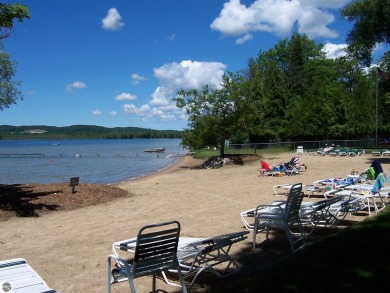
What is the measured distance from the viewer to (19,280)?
3889mm

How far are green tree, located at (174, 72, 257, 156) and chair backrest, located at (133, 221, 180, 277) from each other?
82.3ft

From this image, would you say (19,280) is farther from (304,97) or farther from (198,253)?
(304,97)

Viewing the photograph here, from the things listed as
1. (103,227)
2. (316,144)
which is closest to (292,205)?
(103,227)

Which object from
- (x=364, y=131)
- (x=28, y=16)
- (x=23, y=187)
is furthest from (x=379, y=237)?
(x=364, y=131)

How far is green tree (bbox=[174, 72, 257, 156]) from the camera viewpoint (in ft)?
97.0

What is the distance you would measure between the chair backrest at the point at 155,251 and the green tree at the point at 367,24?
22.7 meters

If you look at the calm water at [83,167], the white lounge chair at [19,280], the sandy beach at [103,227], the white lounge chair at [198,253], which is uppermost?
the white lounge chair at [19,280]

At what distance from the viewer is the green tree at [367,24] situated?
76.6ft

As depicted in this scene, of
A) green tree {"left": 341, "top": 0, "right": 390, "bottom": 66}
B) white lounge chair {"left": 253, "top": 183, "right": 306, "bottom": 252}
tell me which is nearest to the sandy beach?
white lounge chair {"left": 253, "top": 183, "right": 306, "bottom": 252}

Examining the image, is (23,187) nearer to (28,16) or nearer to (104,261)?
(28,16)

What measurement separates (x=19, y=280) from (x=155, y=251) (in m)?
1.32

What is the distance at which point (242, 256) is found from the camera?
6.43 meters

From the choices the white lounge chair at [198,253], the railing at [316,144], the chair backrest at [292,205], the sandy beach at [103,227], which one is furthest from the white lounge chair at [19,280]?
the railing at [316,144]

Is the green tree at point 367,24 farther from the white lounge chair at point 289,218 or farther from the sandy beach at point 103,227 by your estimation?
the white lounge chair at point 289,218
